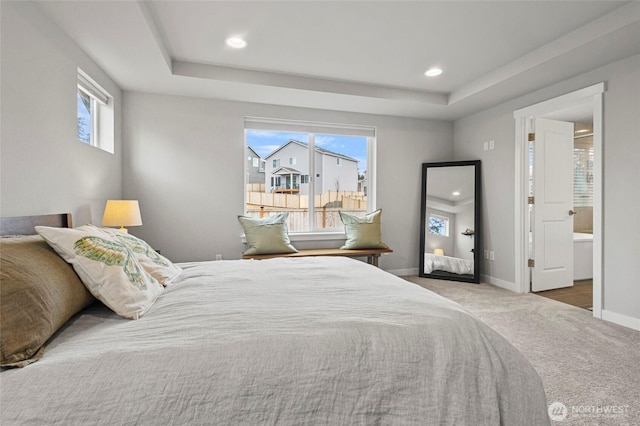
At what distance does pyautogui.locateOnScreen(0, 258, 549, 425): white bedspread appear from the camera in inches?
32.3

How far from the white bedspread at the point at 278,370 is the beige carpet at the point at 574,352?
96 centimetres

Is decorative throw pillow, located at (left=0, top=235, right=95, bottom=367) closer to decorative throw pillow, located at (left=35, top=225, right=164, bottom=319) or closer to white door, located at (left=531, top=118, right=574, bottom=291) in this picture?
decorative throw pillow, located at (left=35, top=225, right=164, bottom=319)

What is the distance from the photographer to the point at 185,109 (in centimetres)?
381

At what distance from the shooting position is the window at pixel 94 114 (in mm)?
2783

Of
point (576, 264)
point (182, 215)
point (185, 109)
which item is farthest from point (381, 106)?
point (576, 264)

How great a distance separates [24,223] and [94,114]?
1.85m

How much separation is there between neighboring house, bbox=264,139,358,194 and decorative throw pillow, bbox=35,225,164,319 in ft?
10.2

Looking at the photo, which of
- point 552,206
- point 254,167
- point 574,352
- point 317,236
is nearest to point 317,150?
point 254,167

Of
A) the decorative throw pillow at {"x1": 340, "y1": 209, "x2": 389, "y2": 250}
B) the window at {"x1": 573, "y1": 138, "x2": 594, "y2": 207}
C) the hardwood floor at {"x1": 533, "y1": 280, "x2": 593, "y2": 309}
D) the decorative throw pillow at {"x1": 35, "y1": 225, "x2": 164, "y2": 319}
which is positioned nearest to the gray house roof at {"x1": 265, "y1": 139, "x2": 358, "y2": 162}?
the decorative throw pillow at {"x1": 340, "y1": 209, "x2": 389, "y2": 250}

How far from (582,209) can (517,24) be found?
418 centimetres

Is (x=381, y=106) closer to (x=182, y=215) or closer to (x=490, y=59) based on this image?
(x=490, y=59)

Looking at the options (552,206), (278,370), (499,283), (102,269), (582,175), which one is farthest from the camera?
(582,175)

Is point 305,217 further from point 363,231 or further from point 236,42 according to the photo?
point 236,42

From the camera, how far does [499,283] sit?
415cm
